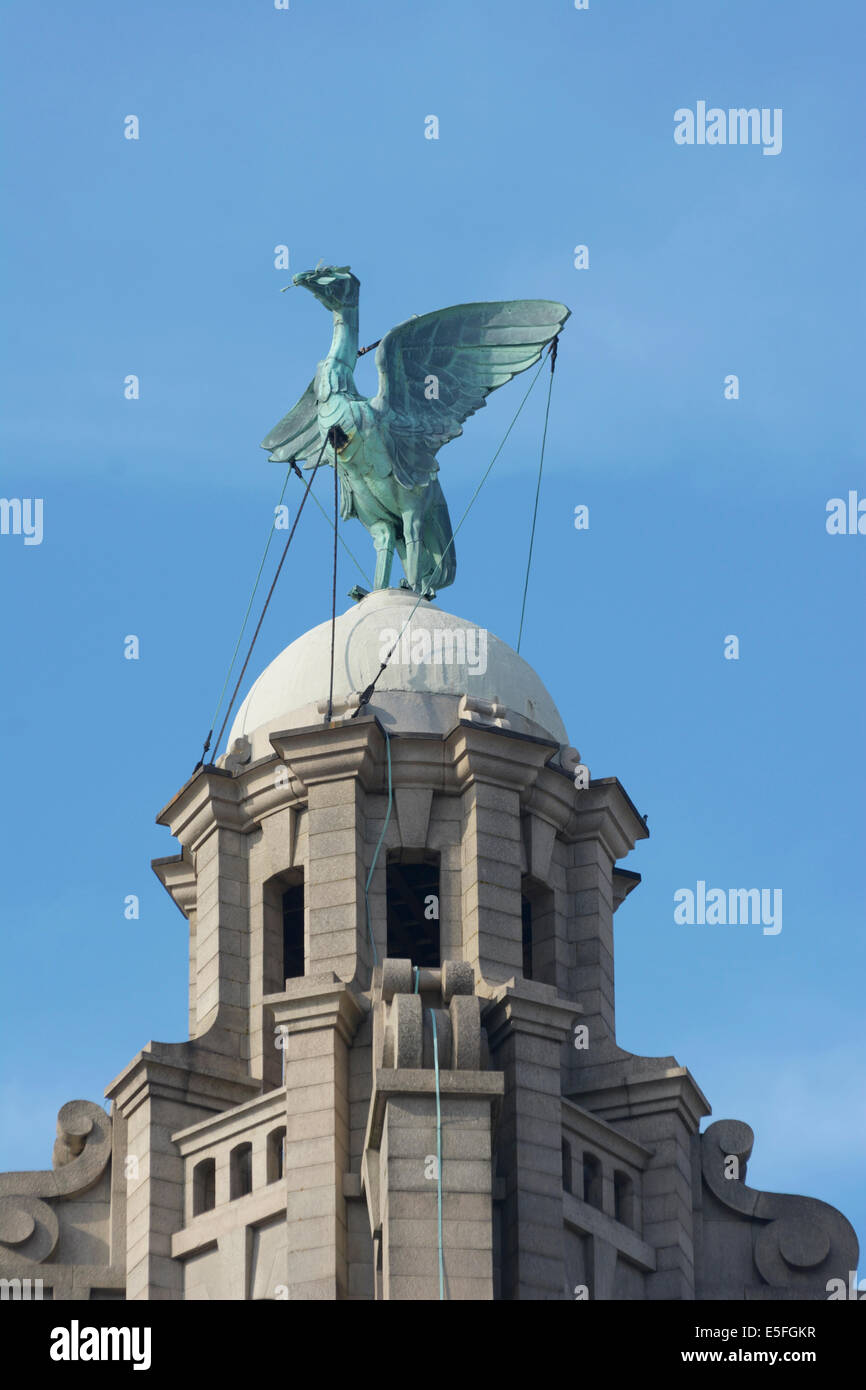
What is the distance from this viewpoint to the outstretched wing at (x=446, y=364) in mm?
64500

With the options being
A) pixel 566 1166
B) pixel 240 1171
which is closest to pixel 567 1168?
pixel 566 1166

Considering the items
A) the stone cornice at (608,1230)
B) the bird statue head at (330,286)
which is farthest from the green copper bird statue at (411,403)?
the stone cornice at (608,1230)

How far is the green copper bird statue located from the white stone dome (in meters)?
2.49

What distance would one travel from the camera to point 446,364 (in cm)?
6531

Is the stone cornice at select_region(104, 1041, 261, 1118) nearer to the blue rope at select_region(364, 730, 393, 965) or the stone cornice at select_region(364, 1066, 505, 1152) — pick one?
the blue rope at select_region(364, 730, 393, 965)

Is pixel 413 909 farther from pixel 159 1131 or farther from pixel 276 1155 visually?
pixel 276 1155

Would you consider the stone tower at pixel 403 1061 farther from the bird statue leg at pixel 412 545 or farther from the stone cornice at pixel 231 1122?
the bird statue leg at pixel 412 545

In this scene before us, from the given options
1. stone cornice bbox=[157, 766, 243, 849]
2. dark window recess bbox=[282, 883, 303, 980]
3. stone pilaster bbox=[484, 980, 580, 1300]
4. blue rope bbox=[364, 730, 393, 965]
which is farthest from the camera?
dark window recess bbox=[282, 883, 303, 980]

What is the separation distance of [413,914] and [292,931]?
2341 millimetres

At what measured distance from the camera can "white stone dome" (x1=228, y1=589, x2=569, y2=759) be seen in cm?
6025

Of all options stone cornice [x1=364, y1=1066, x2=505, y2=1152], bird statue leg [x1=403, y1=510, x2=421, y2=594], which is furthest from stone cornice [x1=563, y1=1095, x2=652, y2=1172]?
bird statue leg [x1=403, y1=510, x2=421, y2=594]

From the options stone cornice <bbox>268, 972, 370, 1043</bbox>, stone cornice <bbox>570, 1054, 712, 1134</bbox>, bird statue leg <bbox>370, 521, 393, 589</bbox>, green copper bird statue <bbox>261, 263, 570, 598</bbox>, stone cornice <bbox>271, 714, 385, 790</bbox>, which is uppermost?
green copper bird statue <bbox>261, 263, 570, 598</bbox>

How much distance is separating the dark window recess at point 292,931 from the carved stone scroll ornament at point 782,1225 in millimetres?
8100
